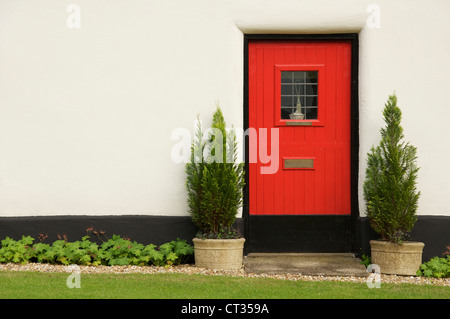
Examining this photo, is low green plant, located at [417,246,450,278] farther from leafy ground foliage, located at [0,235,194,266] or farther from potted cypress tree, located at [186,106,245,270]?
leafy ground foliage, located at [0,235,194,266]

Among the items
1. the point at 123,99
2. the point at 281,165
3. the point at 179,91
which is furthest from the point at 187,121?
the point at 281,165

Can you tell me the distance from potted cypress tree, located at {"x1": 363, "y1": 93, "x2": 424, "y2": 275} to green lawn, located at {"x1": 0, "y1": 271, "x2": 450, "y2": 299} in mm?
655

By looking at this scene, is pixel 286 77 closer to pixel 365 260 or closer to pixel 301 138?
pixel 301 138

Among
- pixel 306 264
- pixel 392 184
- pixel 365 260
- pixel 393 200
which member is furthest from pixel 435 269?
pixel 306 264

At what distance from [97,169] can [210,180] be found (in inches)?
60.7

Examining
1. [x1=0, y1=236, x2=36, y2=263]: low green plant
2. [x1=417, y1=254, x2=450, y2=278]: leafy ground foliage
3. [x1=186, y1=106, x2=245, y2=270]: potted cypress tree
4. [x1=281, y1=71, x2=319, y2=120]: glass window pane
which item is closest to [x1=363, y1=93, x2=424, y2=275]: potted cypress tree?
[x1=417, y1=254, x2=450, y2=278]: leafy ground foliage

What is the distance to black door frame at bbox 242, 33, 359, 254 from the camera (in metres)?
7.55

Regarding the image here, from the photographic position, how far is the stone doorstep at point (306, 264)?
6.75m

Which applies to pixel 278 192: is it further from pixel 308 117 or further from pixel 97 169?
pixel 97 169

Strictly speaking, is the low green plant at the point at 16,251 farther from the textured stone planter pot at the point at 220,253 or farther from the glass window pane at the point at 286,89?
the glass window pane at the point at 286,89

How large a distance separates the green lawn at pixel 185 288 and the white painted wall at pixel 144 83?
140cm

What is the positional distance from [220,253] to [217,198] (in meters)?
0.62

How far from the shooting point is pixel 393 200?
22.4 feet

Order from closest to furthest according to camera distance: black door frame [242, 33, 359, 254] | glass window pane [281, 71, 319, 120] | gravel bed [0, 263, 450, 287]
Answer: gravel bed [0, 263, 450, 287], black door frame [242, 33, 359, 254], glass window pane [281, 71, 319, 120]
